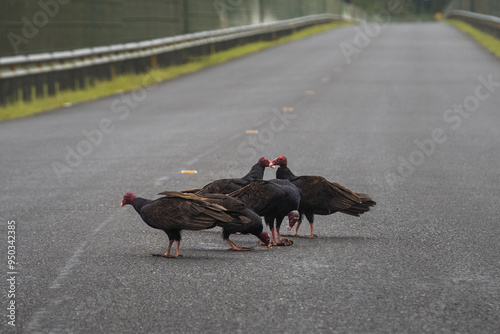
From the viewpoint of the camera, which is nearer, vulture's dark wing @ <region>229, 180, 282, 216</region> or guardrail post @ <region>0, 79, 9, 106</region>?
vulture's dark wing @ <region>229, 180, 282, 216</region>

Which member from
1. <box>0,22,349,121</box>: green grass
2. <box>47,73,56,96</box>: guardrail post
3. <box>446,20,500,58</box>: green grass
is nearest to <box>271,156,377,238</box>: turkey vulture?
<box>0,22,349,121</box>: green grass

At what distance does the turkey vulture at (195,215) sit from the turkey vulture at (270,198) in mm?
259

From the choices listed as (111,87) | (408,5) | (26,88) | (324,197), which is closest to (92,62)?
(111,87)

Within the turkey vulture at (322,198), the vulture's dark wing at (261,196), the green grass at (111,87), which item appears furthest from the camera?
the green grass at (111,87)

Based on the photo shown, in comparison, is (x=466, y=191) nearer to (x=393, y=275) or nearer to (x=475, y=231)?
(x=475, y=231)

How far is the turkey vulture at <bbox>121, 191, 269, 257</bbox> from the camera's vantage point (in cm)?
687

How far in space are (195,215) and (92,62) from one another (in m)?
19.0

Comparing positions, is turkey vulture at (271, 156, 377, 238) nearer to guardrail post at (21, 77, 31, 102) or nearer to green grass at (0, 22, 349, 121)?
green grass at (0, 22, 349, 121)

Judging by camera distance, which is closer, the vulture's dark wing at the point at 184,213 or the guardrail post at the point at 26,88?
the vulture's dark wing at the point at 184,213

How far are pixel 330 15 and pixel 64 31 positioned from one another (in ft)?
192

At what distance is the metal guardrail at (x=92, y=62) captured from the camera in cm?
2111

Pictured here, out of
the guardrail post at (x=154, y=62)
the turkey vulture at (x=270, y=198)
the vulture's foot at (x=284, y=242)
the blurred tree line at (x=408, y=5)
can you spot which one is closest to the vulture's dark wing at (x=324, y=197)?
the turkey vulture at (x=270, y=198)

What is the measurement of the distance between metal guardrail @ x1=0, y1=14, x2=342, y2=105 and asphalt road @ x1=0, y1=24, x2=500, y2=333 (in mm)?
1542

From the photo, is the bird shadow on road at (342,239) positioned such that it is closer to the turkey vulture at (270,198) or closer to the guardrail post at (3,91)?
the turkey vulture at (270,198)
